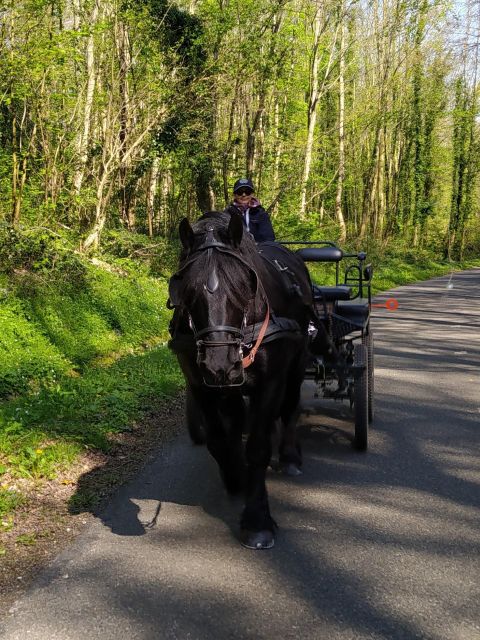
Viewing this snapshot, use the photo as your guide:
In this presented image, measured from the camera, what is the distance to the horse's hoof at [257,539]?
3.65 metres

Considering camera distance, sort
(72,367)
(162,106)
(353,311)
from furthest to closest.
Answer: (162,106)
(72,367)
(353,311)

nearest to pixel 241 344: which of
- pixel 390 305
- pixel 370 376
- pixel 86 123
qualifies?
pixel 370 376

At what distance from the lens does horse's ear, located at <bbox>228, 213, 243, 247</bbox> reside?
362 centimetres

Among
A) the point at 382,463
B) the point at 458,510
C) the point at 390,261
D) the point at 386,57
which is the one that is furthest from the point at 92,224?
the point at 386,57

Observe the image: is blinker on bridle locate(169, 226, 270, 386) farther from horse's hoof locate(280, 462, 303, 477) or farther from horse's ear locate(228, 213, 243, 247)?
horse's hoof locate(280, 462, 303, 477)

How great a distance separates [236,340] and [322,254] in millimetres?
3129

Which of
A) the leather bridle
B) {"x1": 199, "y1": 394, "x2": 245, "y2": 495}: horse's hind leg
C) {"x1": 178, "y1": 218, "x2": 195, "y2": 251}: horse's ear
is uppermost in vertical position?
{"x1": 178, "y1": 218, "x2": 195, "y2": 251}: horse's ear

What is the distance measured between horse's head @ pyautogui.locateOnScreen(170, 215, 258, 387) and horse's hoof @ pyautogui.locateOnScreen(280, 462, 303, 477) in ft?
5.58

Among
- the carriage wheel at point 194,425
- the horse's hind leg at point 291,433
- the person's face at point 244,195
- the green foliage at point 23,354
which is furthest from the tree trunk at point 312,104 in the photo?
the horse's hind leg at point 291,433

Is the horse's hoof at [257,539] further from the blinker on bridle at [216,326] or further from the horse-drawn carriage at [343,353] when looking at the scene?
the horse-drawn carriage at [343,353]

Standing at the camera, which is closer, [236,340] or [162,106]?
[236,340]

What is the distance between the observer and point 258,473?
3930mm

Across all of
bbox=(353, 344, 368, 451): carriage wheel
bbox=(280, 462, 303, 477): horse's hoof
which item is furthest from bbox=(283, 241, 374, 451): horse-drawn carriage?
bbox=(280, 462, 303, 477): horse's hoof

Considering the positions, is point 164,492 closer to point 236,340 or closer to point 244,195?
point 236,340
